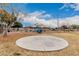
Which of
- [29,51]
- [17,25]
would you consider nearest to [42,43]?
[29,51]

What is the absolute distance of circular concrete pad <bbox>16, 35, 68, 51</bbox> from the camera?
56.9 inches

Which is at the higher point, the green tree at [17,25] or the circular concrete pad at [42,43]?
the green tree at [17,25]

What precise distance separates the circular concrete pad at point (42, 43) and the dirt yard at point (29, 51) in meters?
0.04

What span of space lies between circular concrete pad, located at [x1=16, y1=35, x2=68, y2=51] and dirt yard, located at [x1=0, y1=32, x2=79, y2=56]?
4 cm

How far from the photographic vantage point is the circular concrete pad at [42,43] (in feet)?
4.74

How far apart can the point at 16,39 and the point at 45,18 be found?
1.22 feet

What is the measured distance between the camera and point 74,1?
1479 mm

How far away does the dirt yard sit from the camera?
1436 millimetres

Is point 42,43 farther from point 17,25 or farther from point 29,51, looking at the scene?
point 17,25

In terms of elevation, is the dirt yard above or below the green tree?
below

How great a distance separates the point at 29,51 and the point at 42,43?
0.50 feet

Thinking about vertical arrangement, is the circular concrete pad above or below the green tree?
below

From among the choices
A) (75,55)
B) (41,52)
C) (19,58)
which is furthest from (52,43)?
(19,58)

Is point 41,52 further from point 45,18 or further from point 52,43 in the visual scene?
point 45,18
